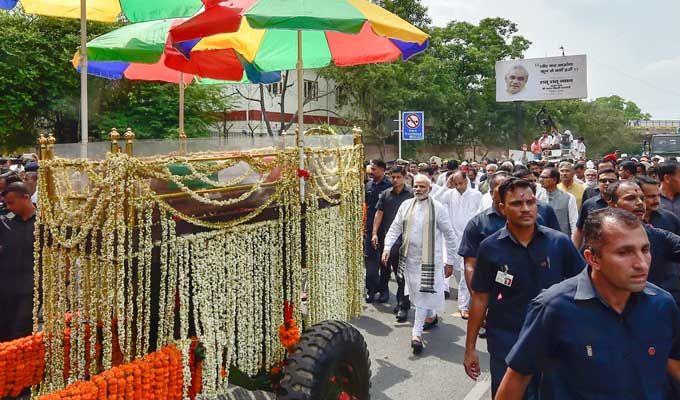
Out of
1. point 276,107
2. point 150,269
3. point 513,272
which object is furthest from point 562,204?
point 276,107

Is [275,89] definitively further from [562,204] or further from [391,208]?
[562,204]

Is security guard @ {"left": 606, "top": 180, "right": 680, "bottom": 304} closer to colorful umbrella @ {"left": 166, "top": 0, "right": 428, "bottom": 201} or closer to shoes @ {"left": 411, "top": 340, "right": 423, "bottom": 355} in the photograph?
colorful umbrella @ {"left": 166, "top": 0, "right": 428, "bottom": 201}

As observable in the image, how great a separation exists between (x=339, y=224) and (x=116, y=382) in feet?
7.14

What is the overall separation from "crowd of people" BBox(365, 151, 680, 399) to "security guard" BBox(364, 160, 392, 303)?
99 centimetres

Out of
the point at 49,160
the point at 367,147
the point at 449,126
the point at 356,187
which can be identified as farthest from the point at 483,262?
the point at 449,126

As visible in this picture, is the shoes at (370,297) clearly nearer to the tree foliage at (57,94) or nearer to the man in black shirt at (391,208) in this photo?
the man in black shirt at (391,208)

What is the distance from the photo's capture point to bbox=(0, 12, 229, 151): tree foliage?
19312 mm

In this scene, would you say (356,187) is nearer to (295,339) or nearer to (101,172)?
(295,339)

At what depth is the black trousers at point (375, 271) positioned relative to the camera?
326 inches

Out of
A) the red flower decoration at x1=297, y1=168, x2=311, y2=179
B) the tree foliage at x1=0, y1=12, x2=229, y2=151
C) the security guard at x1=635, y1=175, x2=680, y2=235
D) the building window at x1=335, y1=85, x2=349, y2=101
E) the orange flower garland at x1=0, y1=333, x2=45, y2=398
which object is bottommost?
the orange flower garland at x1=0, y1=333, x2=45, y2=398

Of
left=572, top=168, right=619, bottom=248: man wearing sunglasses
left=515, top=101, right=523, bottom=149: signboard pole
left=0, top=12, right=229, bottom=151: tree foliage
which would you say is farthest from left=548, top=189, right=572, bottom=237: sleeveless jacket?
left=515, top=101, right=523, bottom=149: signboard pole

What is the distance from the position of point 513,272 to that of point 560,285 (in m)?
1.13

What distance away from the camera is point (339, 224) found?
4.68 metres

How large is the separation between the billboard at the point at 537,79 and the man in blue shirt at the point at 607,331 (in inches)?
1255
